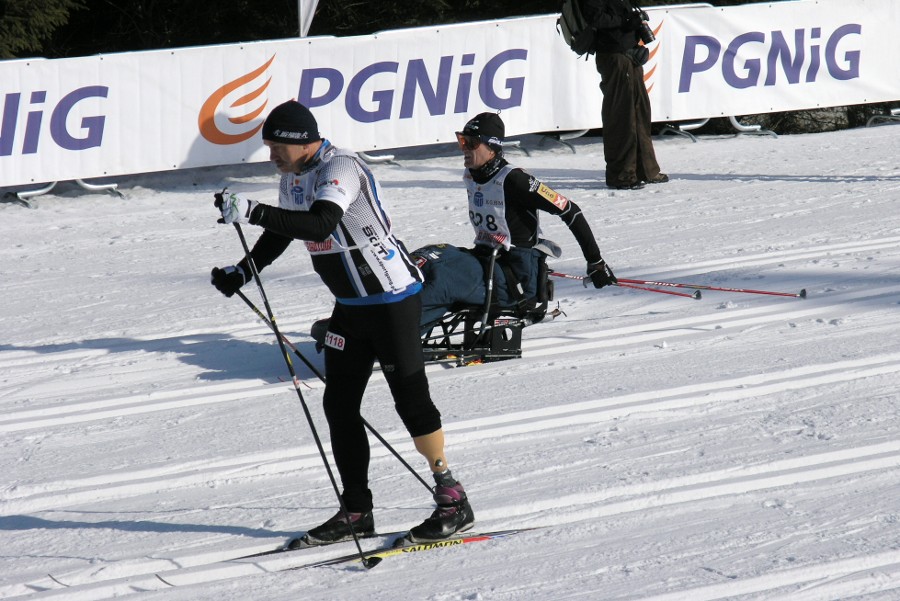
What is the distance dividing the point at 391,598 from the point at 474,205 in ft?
10.2

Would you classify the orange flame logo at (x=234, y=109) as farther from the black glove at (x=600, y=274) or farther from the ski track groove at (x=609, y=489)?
the ski track groove at (x=609, y=489)

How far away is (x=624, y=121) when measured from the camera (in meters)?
11.4

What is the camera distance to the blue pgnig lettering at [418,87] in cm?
1216

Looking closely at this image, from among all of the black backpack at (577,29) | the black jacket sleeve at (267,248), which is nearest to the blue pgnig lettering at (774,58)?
the black backpack at (577,29)

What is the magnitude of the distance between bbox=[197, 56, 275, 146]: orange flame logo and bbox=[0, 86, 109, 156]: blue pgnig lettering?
3.39 feet

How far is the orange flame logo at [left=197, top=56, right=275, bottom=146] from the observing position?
11875 millimetres

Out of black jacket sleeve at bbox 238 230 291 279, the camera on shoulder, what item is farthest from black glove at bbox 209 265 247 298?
the camera on shoulder

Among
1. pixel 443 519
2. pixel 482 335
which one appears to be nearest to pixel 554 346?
pixel 482 335

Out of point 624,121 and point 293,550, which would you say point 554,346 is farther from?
point 624,121

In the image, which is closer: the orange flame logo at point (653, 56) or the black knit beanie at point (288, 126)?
the black knit beanie at point (288, 126)

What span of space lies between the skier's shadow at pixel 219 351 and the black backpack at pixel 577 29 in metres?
5.34

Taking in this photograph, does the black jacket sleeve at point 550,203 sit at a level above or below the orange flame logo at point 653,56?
below

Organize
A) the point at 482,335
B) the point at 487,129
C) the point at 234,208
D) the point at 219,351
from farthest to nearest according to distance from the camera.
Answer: the point at 219,351 < the point at 482,335 < the point at 487,129 < the point at 234,208

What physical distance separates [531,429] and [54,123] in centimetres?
758
